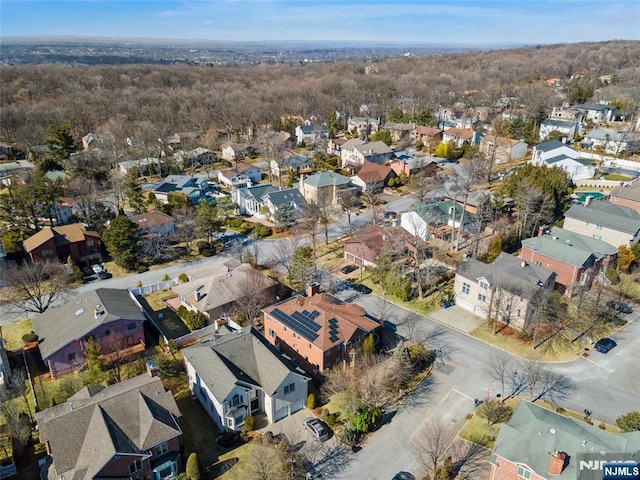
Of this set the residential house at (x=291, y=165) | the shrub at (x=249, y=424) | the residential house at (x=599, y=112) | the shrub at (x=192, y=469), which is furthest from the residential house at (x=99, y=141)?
the residential house at (x=599, y=112)

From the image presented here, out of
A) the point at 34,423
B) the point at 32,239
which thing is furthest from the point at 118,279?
the point at 34,423

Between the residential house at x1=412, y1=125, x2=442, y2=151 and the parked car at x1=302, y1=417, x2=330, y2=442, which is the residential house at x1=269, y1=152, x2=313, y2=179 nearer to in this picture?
the residential house at x1=412, y1=125, x2=442, y2=151

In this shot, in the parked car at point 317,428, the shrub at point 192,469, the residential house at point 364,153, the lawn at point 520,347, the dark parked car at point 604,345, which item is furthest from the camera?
the residential house at point 364,153

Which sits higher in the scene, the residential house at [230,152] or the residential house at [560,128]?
the residential house at [560,128]

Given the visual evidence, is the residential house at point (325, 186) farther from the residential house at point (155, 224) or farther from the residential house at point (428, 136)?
the residential house at point (428, 136)

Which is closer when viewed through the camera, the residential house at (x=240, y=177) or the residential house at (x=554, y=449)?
the residential house at (x=554, y=449)

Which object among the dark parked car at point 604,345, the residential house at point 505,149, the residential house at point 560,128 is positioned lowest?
the dark parked car at point 604,345

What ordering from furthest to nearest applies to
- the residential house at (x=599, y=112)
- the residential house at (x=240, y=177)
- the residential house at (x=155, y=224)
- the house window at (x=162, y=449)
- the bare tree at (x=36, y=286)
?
the residential house at (x=599, y=112) → the residential house at (x=240, y=177) → the residential house at (x=155, y=224) → the bare tree at (x=36, y=286) → the house window at (x=162, y=449)
